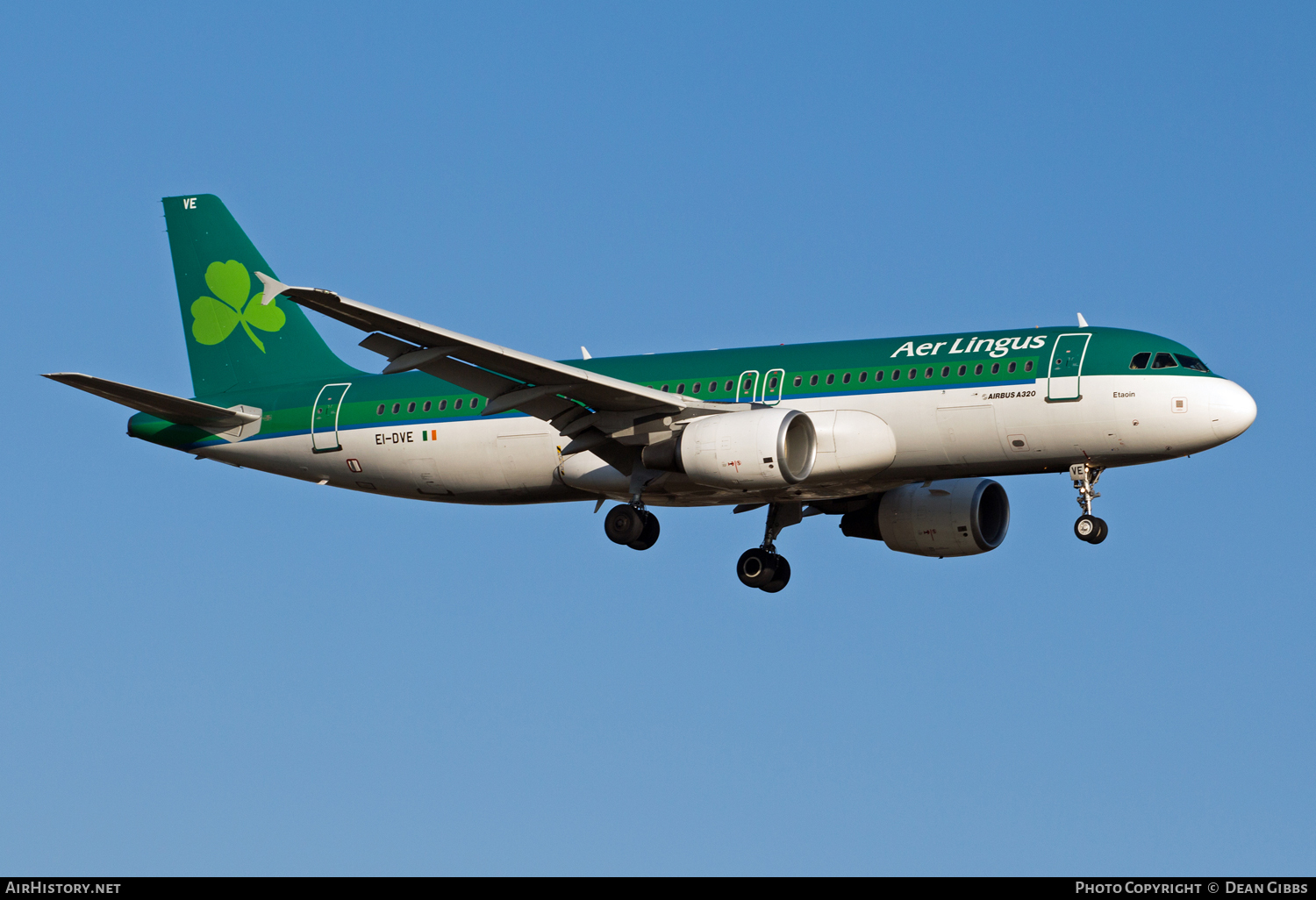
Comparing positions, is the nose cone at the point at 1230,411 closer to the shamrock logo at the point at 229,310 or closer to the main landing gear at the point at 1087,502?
the main landing gear at the point at 1087,502

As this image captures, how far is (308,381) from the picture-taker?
4669 cm

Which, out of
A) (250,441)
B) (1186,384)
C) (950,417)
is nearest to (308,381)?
(250,441)

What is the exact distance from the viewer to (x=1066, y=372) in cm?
3838

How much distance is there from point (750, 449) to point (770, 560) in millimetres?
6794

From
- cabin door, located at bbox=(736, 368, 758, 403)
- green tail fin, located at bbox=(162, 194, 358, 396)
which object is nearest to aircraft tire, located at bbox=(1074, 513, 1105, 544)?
cabin door, located at bbox=(736, 368, 758, 403)

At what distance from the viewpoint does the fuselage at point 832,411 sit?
38.1 meters

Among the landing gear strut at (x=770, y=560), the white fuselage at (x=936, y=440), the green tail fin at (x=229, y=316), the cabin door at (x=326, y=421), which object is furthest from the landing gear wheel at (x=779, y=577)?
the green tail fin at (x=229, y=316)

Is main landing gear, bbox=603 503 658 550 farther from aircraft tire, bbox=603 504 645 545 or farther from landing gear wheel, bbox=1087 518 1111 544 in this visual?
landing gear wheel, bbox=1087 518 1111 544

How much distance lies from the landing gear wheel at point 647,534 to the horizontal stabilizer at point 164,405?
10.6 meters

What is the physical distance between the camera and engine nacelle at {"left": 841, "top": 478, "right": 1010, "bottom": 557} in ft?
145

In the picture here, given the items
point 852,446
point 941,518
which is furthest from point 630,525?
point 941,518
